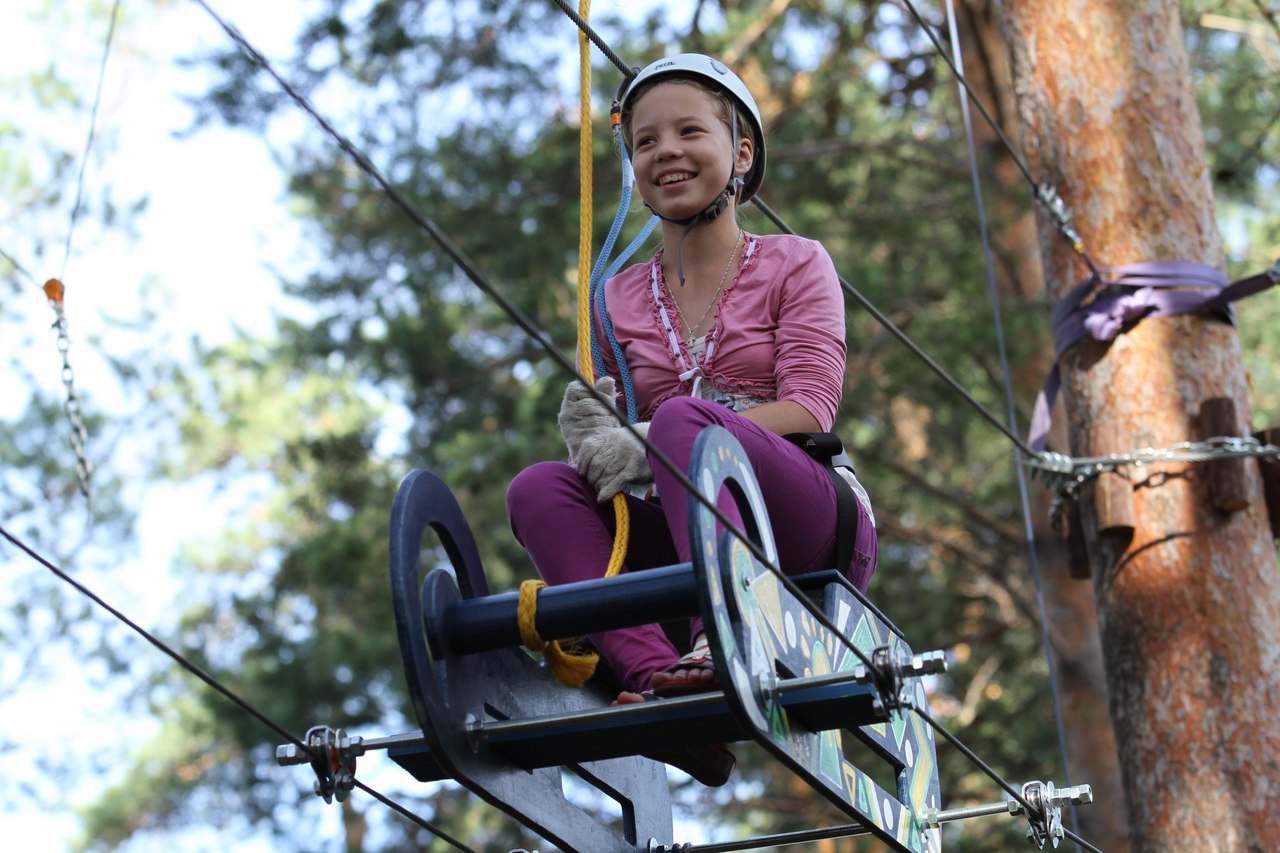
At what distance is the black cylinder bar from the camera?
2.76m

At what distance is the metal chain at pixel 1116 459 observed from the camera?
4.73m

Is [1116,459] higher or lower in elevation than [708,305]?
higher

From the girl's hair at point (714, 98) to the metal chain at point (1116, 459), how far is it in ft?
5.72

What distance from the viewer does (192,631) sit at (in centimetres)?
2008

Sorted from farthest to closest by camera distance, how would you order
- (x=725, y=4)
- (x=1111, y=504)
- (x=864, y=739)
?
(x=725, y=4) → (x=1111, y=504) → (x=864, y=739)

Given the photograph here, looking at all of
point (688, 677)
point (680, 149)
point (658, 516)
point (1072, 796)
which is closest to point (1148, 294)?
point (1072, 796)

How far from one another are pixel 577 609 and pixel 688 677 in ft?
0.72

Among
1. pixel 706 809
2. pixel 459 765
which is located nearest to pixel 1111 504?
pixel 459 765

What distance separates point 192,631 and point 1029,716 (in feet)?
38.1

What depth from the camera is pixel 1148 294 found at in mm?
4918

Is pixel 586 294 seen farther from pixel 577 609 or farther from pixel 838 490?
pixel 577 609

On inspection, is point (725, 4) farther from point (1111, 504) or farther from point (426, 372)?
point (1111, 504)

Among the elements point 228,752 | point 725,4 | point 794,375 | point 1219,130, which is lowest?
point 794,375

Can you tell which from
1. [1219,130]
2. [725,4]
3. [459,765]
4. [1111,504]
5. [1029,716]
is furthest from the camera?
[1219,130]
